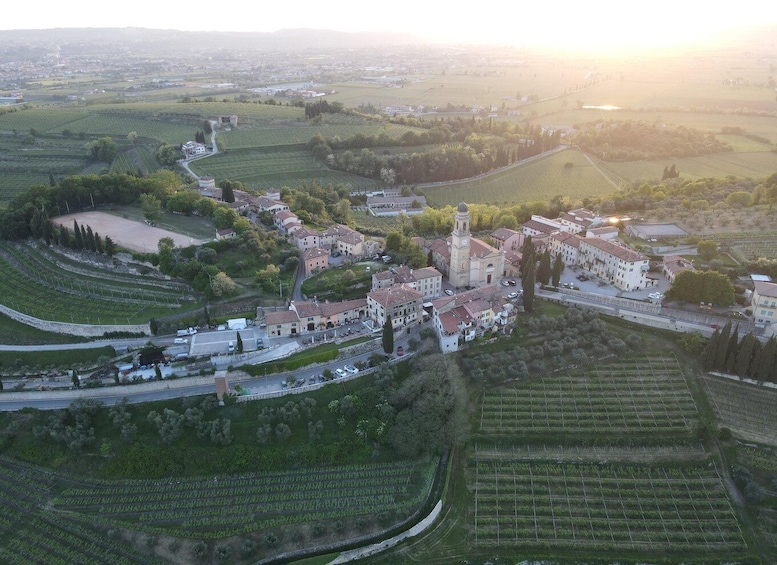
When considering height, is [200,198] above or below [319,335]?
above

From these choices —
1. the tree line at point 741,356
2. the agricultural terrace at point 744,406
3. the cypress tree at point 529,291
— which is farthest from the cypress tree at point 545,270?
the agricultural terrace at point 744,406

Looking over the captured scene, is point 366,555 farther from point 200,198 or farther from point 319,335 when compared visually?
point 200,198

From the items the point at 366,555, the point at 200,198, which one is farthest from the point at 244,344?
the point at 200,198

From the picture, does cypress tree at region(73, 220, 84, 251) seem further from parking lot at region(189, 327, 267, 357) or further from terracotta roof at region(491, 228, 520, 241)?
terracotta roof at region(491, 228, 520, 241)

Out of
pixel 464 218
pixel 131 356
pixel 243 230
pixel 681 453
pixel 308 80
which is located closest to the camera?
pixel 681 453

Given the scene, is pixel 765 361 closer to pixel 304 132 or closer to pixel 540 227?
pixel 540 227
